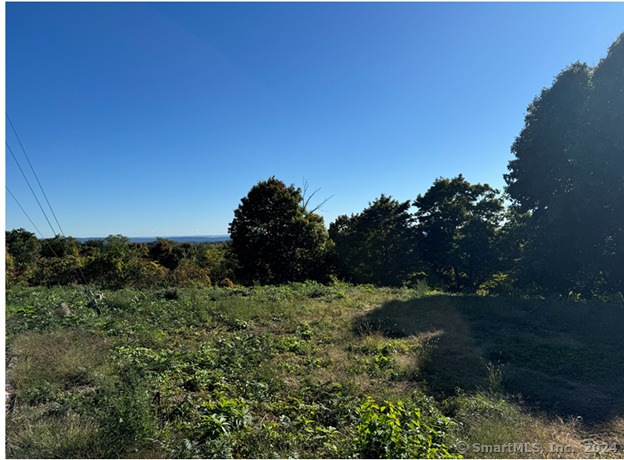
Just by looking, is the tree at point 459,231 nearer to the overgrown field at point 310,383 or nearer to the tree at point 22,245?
the overgrown field at point 310,383

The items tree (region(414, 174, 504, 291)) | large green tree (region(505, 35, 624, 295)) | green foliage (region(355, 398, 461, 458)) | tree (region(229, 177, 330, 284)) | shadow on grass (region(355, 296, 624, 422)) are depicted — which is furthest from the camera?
tree (region(229, 177, 330, 284))

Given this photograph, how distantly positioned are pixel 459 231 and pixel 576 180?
37.8ft

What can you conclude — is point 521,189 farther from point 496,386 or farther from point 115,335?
point 115,335

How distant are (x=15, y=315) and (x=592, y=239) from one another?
19.2 meters

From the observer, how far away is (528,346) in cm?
665

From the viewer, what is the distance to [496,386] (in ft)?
15.3

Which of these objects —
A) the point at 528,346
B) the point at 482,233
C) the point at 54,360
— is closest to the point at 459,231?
the point at 482,233

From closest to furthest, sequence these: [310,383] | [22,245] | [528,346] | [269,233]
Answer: [310,383]
[528,346]
[269,233]
[22,245]

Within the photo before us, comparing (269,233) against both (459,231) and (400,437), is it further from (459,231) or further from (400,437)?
(400,437)

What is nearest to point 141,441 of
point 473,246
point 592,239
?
point 592,239

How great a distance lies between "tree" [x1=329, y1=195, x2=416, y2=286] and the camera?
24.6 meters

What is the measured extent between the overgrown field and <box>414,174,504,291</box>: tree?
41.2ft

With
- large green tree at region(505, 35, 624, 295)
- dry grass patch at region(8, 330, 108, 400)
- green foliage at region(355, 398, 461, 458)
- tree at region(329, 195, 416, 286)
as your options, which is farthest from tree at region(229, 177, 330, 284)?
green foliage at region(355, 398, 461, 458)

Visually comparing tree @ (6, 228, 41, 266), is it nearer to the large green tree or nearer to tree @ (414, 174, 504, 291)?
tree @ (414, 174, 504, 291)
